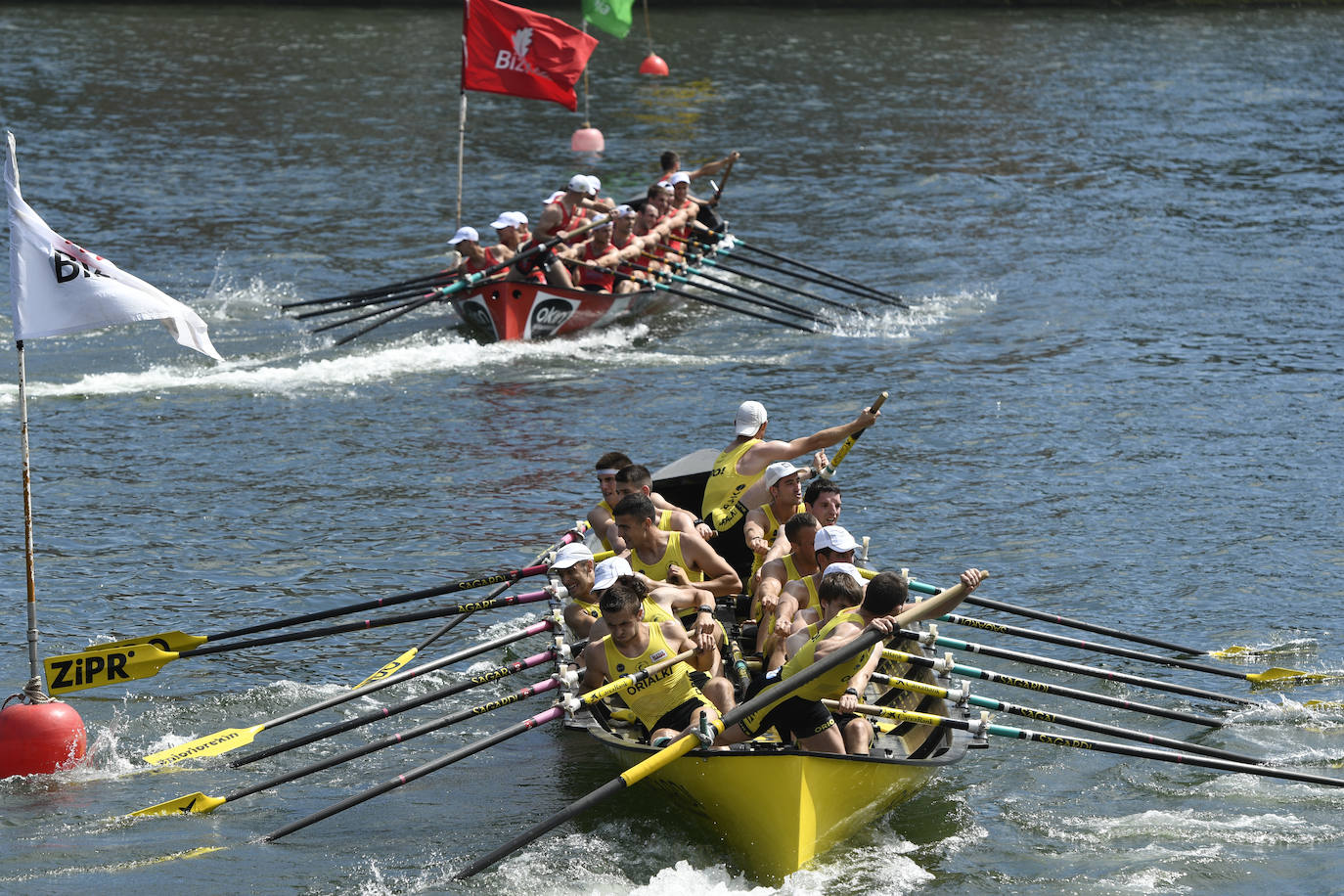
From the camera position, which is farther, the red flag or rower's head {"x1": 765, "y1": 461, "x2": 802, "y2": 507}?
the red flag

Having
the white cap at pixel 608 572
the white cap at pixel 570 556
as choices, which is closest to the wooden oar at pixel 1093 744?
the white cap at pixel 608 572

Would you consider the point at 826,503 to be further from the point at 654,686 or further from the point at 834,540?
the point at 654,686

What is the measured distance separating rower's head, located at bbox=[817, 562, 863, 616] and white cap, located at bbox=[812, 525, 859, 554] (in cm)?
46

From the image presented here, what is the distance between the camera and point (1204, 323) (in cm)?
2380

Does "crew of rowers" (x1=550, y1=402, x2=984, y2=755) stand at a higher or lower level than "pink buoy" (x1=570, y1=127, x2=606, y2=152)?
lower

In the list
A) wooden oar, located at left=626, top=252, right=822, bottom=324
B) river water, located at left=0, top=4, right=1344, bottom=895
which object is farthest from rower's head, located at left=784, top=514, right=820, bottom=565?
wooden oar, located at left=626, top=252, right=822, bottom=324

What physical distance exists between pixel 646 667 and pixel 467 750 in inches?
50.3

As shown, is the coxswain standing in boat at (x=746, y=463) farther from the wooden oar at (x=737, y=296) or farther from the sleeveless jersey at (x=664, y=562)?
the wooden oar at (x=737, y=296)

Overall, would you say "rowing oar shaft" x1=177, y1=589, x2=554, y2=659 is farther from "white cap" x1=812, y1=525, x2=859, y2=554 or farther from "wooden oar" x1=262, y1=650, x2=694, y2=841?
"white cap" x1=812, y1=525, x2=859, y2=554

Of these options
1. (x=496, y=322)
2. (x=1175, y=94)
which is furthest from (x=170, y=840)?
(x=1175, y=94)

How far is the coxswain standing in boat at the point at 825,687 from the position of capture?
32.3ft

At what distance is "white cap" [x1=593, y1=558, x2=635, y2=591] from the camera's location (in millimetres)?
10586

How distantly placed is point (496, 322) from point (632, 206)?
488 centimetres

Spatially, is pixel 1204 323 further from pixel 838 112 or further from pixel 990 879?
pixel 838 112
